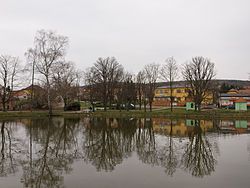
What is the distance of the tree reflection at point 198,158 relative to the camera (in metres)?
12.3

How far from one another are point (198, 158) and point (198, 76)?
3801cm

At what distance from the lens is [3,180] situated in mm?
10812

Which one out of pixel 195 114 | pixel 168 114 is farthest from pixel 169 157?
pixel 168 114

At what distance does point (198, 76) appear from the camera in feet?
167

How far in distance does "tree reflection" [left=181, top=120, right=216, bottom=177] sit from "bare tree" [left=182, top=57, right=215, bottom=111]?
31.3 meters

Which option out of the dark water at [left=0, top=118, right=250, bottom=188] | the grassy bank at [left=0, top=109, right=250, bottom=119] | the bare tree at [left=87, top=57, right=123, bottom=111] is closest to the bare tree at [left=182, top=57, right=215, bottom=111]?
the grassy bank at [left=0, top=109, right=250, bottom=119]

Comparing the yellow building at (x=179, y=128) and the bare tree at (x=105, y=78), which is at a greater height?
the bare tree at (x=105, y=78)

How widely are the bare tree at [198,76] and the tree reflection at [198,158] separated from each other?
3126 centimetres

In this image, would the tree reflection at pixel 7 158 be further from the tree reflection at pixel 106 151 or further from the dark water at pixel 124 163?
the tree reflection at pixel 106 151

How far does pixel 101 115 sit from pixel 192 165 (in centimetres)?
3731

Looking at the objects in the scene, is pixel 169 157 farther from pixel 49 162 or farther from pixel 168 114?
pixel 168 114

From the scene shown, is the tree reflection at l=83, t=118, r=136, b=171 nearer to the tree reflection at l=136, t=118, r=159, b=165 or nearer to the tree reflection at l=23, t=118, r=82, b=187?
the tree reflection at l=136, t=118, r=159, b=165

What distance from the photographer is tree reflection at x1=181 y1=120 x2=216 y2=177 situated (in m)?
12.3

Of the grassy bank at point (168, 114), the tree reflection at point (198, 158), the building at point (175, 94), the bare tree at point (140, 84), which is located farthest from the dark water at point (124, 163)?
the building at point (175, 94)
